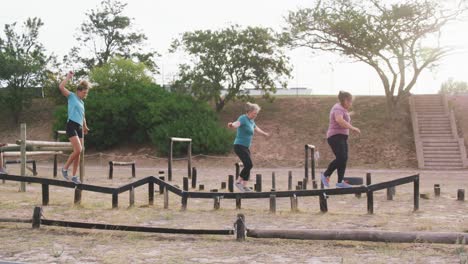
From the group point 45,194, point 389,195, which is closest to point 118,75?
point 389,195

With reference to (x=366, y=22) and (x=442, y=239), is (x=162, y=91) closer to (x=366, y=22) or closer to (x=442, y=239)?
(x=366, y=22)

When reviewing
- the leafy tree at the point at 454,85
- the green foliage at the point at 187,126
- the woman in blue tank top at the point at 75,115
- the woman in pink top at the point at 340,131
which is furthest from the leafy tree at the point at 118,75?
the woman in pink top at the point at 340,131

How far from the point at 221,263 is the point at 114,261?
0.94m

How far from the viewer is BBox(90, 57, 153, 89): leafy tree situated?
38.8 meters

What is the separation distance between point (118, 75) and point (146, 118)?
6.64 metres

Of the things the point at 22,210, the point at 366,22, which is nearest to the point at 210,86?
the point at 366,22

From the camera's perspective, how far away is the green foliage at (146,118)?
31031 mm

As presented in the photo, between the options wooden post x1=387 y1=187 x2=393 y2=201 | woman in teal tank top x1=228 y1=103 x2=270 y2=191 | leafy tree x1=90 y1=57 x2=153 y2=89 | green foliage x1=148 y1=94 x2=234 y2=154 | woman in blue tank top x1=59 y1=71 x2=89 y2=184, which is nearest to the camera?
woman in blue tank top x1=59 y1=71 x2=89 y2=184

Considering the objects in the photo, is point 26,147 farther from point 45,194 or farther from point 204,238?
point 204,238

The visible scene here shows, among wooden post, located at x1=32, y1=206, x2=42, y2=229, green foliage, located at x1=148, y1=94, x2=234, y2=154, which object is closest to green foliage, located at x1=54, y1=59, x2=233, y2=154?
green foliage, located at x1=148, y1=94, x2=234, y2=154

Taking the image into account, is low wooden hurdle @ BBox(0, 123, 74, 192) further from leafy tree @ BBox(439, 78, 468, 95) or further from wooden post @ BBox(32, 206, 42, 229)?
leafy tree @ BBox(439, 78, 468, 95)

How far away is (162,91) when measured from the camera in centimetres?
3566

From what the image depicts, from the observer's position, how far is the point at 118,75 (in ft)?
129

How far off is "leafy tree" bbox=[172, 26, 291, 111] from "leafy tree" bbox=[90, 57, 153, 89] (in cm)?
317
